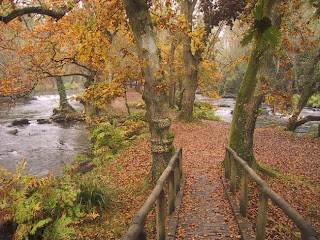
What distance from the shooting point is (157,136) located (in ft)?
22.3

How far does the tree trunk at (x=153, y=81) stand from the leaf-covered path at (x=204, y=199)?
1.30 metres

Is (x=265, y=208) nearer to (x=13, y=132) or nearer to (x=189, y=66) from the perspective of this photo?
(x=189, y=66)

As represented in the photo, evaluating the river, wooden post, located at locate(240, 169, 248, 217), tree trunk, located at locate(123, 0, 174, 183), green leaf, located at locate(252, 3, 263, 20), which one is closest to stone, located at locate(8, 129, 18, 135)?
the river

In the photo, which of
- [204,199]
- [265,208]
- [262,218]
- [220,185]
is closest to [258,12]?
[265,208]

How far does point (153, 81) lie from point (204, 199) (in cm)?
321

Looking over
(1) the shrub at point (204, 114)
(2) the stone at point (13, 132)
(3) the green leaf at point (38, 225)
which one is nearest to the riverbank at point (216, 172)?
(3) the green leaf at point (38, 225)

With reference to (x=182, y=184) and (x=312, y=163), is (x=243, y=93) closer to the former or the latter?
(x=182, y=184)

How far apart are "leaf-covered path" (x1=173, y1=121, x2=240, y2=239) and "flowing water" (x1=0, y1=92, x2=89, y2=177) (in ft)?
18.4

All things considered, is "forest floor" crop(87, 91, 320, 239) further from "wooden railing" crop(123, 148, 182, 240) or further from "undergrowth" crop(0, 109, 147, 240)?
"wooden railing" crop(123, 148, 182, 240)

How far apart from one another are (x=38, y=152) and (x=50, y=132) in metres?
4.74

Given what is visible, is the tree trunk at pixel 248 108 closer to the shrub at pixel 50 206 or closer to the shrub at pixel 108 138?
the shrub at pixel 50 206

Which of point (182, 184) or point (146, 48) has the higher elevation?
point (146, 48)

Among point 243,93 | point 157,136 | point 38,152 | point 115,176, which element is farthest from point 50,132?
point 243,93

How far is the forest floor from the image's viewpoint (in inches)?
217
